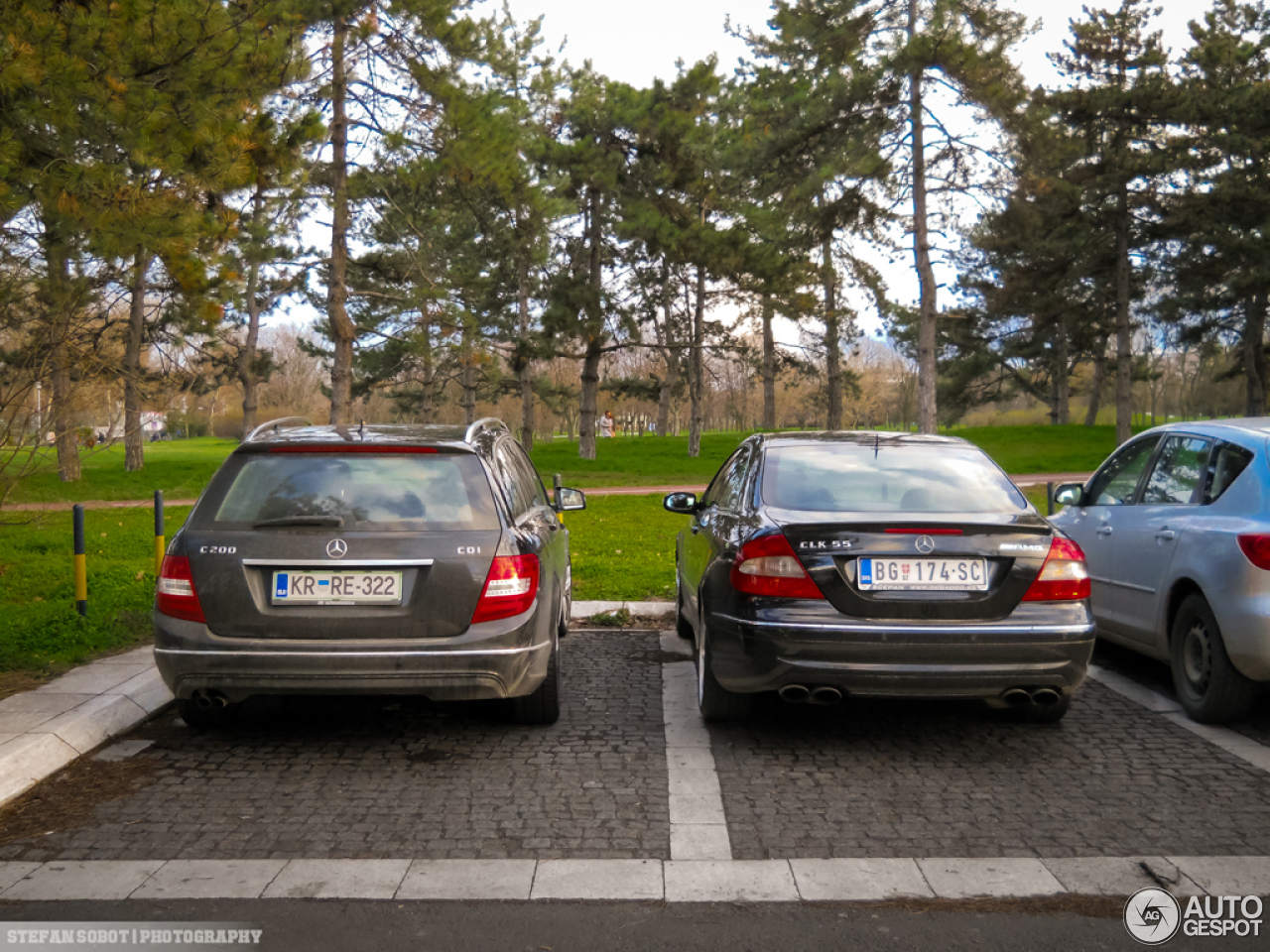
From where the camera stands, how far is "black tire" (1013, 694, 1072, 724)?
5.58 meters

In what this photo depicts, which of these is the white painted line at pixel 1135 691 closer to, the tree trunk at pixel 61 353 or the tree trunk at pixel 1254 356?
the tree trunk at pixel 61 353

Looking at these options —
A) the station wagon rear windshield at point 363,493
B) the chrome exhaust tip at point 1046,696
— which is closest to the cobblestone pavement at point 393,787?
the station wagon rear windshield at point 363,493

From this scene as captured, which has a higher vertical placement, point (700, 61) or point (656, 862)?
Result: point (700, 61)

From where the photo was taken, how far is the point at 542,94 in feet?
75.4

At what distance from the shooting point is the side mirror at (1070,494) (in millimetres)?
7391

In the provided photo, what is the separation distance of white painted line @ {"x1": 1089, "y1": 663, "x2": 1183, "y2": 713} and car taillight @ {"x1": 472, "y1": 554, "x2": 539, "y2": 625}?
12.2 ft

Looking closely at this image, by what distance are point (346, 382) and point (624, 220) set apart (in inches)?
574

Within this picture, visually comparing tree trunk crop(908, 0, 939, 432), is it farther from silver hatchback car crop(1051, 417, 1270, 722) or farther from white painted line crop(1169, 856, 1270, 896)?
white painted line crop(1169, 856, 1270, 896)

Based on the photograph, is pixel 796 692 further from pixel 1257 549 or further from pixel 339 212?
pixel 339 212

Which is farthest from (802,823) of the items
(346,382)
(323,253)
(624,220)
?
(323,253)

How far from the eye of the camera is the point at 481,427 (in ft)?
19.7

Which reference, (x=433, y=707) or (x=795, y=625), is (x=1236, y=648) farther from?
(x=433, y=707)

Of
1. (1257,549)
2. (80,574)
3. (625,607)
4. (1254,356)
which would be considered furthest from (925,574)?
(1254,356)

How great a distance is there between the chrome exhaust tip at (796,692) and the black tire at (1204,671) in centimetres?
223
